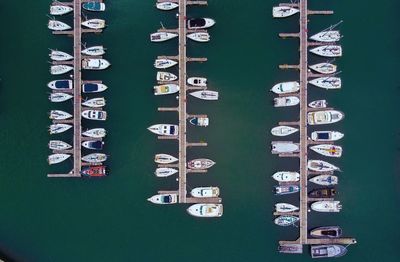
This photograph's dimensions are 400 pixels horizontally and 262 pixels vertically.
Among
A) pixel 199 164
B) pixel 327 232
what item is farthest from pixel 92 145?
pixel 327 232

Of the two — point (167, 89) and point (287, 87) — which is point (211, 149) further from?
point (287, 87)

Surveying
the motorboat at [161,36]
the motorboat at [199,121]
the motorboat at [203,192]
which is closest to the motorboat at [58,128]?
the motorboat at [161,36]

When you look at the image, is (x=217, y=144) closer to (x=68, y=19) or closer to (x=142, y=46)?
(x=142, y=46)

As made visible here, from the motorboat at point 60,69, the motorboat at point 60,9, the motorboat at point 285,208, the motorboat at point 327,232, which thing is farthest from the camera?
the motorboat at point 60,9

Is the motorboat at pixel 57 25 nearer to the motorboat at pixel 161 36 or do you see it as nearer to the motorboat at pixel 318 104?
the motorboat at pixel 161 36

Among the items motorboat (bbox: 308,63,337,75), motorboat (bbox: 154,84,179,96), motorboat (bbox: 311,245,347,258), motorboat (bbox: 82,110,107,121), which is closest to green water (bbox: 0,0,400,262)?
motorboat (bbox: 154,84,179,96)
